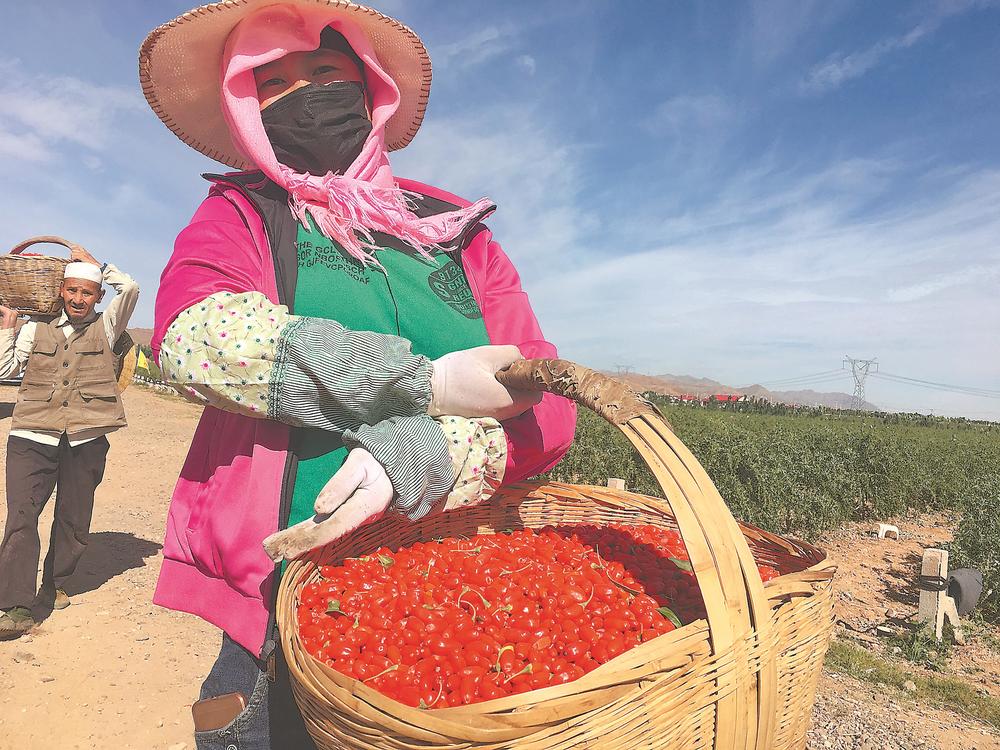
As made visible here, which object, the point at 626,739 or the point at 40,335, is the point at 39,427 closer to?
the point at 40,335

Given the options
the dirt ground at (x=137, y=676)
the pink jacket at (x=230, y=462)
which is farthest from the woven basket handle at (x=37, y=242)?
the pink jacket at (x=230, y=462)

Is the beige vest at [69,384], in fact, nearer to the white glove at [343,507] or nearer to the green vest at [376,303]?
the green vest at [376,303]

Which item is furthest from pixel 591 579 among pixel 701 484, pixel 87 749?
pixel 87 749

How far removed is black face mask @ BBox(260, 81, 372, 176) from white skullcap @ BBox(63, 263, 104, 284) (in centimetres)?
371

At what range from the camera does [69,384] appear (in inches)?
188

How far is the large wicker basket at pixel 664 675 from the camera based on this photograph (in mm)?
1019

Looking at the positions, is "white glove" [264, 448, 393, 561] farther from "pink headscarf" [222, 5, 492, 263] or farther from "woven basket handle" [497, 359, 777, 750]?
"pink headscarf" [222, 5, 492, 263]

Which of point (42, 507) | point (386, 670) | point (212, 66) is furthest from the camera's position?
point (42, 507)

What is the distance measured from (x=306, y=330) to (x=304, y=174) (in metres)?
0.64

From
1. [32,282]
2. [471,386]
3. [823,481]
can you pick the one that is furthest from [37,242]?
[823,481]

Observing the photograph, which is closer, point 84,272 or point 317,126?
point 317,126

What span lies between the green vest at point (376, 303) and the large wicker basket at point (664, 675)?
0.23m

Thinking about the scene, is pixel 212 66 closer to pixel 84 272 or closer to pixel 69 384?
pixel 84 272

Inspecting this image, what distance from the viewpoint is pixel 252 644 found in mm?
1471
